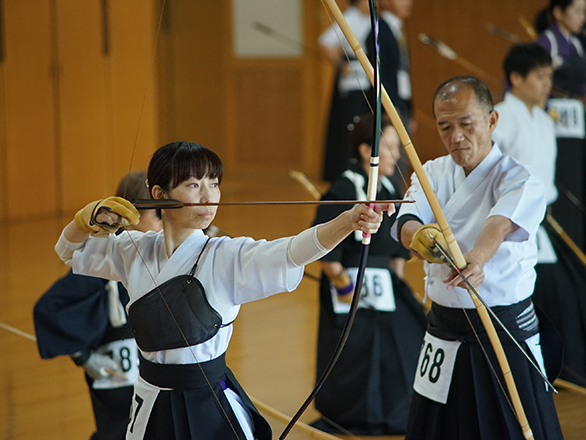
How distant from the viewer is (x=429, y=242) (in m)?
1.49

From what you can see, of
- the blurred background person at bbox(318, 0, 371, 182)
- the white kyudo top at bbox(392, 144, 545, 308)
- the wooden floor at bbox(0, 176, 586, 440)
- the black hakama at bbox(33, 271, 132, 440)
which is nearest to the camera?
the white kyudo top at bbox(392, 144, 545, 308)

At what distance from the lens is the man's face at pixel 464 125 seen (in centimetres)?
163

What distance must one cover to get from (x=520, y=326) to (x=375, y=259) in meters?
0.89

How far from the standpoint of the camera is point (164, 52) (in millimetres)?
7938

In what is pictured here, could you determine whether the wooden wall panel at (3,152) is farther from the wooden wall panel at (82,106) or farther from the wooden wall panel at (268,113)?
the wooden wall panel at (268,113)

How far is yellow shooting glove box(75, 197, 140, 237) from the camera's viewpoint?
125 centimetres

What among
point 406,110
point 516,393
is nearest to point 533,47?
point 516,393

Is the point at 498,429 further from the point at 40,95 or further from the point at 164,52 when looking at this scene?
the point at 164,52

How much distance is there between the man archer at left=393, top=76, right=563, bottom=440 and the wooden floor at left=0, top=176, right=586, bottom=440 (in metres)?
0.40

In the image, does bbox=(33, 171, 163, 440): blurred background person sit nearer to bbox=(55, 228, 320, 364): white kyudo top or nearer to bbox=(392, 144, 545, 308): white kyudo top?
bbox=(55, 228, 320, 364): white kyudo top

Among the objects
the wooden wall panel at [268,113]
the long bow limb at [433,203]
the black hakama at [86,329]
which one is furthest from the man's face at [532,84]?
the wooden wall panel at [268,113]

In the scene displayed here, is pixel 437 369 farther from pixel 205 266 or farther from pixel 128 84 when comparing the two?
pixel 128 84

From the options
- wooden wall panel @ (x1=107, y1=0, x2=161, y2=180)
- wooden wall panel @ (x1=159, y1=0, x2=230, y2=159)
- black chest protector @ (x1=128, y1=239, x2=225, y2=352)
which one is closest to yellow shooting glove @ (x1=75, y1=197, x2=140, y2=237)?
black chest protector @ (x1=128, y1=239, x2=225, y2=352)

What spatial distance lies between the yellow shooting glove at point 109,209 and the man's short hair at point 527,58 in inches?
67.8
